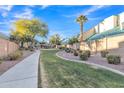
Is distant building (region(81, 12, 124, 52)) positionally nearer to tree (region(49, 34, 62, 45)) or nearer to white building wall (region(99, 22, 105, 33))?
white building wall (region(99, 22, 105, 33))

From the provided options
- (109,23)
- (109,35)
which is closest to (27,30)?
(109,23)

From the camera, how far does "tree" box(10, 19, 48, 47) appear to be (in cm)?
5727

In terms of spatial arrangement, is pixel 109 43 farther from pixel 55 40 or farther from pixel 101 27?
pixel 55 40

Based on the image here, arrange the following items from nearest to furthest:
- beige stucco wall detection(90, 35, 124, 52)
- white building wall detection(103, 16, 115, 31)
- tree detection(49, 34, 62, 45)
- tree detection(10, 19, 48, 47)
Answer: beige stucco wall detection(90, 35, 124, 52) < white building wall detection(103, 16, 115, 31) < tree detection(10, 19, 48, 47) < tree detection(49, 34, 62, 45)

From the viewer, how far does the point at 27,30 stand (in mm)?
57344

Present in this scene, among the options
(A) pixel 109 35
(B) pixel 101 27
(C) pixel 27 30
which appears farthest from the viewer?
(C) pixel 27 30

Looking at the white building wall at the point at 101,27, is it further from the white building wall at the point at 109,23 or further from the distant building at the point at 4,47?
the distant building at the point at 4,47

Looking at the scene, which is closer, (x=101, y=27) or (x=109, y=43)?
(x=109, y=43)

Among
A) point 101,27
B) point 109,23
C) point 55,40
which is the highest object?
point 109,23

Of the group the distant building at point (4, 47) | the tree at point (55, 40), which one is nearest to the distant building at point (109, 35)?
the distant building at point (4, 47)

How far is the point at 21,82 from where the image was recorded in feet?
35.0

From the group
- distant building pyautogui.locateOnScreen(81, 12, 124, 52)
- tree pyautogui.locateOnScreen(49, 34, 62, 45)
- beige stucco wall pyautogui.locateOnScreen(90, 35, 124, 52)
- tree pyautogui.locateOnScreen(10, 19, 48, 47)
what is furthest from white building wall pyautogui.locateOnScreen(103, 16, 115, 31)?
tree pyautogui.locateOnScreen(49, 34, 62, 45)
